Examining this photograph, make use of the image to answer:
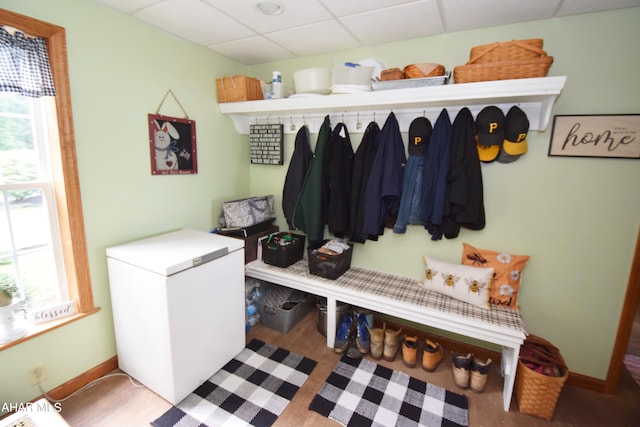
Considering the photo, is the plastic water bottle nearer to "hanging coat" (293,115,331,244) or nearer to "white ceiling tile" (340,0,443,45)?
"hanging coat" (293,115,331,244)

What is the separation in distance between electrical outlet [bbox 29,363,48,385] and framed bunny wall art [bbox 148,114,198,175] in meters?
1.25

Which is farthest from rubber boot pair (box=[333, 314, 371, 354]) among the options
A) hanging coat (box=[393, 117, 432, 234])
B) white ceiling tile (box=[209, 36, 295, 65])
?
white ceiling tile (box=[209, 36, 295, 65])

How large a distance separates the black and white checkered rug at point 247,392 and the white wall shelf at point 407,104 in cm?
180

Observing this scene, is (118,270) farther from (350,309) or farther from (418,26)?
(418,26)

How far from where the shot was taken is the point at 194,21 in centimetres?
184

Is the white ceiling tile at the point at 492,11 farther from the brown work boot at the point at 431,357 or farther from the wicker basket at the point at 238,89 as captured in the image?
the brown work boot at the point at 431,357

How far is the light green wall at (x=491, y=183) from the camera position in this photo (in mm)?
1629

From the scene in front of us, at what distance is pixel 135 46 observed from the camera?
1.86 metres

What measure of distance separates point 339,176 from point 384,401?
1490 millimetres

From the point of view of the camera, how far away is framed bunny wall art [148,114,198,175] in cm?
203

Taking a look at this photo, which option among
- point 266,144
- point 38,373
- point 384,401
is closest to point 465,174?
point 384,401

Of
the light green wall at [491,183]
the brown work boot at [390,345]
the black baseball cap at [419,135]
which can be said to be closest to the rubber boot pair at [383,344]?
the brown work boot at [390,345]

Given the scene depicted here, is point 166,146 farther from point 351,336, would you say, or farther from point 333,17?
point 351,336

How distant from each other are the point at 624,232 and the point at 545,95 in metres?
0.95
